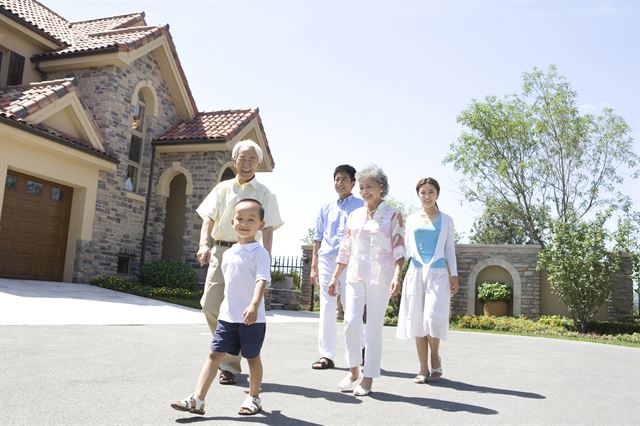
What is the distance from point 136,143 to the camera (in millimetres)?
17359

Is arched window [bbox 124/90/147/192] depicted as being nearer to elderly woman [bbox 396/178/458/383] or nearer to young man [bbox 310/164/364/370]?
young man [bbox 310/164/364/370]

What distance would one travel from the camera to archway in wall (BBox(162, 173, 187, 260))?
62.2 feet

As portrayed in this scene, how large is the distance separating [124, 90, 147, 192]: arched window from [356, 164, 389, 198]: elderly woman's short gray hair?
13.4m

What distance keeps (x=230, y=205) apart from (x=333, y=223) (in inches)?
68.3

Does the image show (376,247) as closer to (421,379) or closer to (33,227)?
(421,379)

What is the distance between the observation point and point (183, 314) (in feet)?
Answer: 37.7

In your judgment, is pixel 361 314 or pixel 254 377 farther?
pixel 361 314

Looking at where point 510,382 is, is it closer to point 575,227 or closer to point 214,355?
point 214,355

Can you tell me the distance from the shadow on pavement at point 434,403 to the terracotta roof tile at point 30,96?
10.6m

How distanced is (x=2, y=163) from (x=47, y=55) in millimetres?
5503

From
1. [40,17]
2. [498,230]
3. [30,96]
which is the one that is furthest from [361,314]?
[498,230]

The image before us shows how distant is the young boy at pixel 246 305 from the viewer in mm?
3625

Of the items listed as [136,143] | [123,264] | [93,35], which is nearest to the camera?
[123,264]

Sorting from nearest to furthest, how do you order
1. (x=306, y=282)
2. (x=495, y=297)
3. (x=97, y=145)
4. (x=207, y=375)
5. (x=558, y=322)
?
1. (x=207, y=375)
2. (x=97, y=145)
3. (x=558, y=322)
4. (x=495, y=297)
5. (x=306, y=282)
